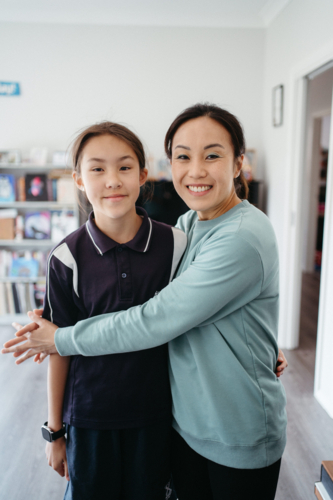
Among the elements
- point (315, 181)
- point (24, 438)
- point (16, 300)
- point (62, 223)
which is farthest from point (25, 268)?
point (315, 181)

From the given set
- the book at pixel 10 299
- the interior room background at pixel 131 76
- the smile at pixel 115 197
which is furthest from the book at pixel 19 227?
the smile at pixel 115 197

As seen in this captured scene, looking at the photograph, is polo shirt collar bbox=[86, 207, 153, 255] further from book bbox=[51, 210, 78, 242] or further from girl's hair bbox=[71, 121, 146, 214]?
book bbox=[51, 210, 78, 242]

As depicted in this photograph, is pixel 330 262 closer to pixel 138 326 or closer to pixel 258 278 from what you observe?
pixel 258 278

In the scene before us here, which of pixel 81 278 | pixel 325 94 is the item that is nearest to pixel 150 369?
pixel 81 278

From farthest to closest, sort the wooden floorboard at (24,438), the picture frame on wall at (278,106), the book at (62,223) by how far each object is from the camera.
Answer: the book at (62,223)
the picture frame on wall at (278,106)
the wooden floorboard at (24,438)

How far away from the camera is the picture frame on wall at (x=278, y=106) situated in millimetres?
2996

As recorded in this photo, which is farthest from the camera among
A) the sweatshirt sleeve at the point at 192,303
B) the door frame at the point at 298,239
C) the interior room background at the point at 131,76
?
the interior room background at the point at 131,76

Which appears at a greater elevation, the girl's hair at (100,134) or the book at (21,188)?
the girl's hair at (100,134)

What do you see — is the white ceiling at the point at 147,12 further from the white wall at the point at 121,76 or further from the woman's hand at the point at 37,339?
the woman's hand at the point at 37,339

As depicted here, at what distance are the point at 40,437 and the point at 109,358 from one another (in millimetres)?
1433

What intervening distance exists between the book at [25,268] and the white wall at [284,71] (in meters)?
2.45

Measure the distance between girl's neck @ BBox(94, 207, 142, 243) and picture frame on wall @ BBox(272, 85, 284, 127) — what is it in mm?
2487

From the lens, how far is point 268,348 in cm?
92

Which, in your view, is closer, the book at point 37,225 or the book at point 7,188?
the book at point 7,188
